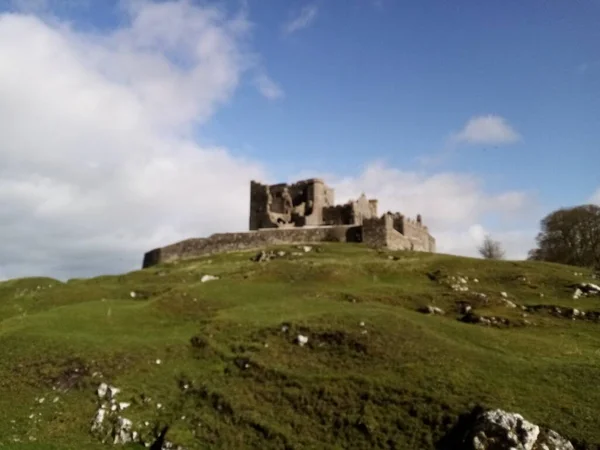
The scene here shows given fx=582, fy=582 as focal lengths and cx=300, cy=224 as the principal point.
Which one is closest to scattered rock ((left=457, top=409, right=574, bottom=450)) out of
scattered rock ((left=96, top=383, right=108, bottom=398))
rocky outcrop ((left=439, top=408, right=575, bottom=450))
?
rocky outcrop ((left=439, top=408, right=575, bottom=450))

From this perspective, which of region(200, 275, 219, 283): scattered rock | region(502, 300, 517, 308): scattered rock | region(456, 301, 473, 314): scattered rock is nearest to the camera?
region(456, 301, 473, 314): scattered rock

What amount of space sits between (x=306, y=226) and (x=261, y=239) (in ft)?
34.7

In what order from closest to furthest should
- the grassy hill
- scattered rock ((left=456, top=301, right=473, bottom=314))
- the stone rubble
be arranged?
the grassy hill, the stone rubble, scattered rock ((left=456, top=301, right=473, bottom=314))

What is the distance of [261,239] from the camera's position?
295 feet

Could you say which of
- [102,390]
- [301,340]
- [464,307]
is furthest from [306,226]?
[102,390]

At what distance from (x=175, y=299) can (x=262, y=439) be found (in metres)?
23.8

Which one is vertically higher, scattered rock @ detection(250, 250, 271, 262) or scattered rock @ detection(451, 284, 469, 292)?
scattered rock @ detection(250, 250, 271, 262)

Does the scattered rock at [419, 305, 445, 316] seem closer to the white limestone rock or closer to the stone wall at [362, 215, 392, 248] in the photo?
the white limestone rock

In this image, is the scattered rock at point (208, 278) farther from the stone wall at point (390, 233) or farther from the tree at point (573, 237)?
the tree at point (573, 237)

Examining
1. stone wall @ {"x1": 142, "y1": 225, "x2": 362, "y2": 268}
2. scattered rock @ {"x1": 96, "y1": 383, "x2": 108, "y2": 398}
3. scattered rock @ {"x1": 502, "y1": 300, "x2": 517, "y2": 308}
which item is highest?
stone wall @ {"x1": 142, "y1": 225, "x2": 362, "y2": 268}

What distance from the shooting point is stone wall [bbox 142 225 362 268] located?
88.7 m

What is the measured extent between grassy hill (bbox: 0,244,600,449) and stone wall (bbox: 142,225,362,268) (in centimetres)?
3425

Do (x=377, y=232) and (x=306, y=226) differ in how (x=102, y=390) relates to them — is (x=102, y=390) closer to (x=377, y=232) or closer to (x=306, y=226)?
(x=377, y=232)

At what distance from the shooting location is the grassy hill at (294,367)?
2830cm
